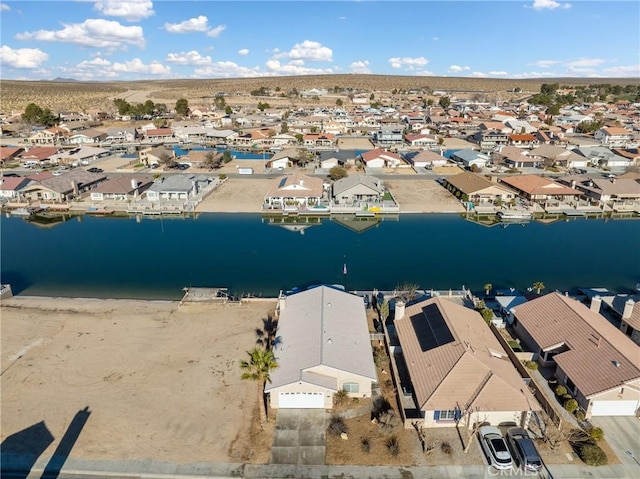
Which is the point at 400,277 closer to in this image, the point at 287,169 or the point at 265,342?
the point at 265,342

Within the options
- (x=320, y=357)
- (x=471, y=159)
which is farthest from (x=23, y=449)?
(x=471, y=159)

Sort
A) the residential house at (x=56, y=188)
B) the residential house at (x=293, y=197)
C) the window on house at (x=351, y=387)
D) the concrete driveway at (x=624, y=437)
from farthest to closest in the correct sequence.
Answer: the residential house at (x=56, y=188) < the residential house at (x=293, y=197) < the window on house at (x=351, y=387) < the concrete driveway at (x=624, y=437)

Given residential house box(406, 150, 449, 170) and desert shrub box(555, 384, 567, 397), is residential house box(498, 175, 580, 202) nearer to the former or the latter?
residential house box(406, 150, 449, 170)

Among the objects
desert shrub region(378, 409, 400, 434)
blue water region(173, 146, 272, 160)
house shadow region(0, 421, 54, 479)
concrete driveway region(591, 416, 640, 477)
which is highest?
blue water region(173, 146, 272, 160)

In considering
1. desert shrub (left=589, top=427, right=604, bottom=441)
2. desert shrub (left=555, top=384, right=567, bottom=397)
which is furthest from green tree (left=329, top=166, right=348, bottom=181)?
desert shrub (left=589, top=427, right=604, bottom=441)

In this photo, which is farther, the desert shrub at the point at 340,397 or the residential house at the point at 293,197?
the residential house at the point at 293,197

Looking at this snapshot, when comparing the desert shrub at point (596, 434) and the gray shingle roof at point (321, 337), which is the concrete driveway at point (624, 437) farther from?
the gray shingle roof at point (321, 337)

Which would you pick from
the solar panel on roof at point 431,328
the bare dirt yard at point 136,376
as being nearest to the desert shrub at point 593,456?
the solar panel on roof at point 431,328
